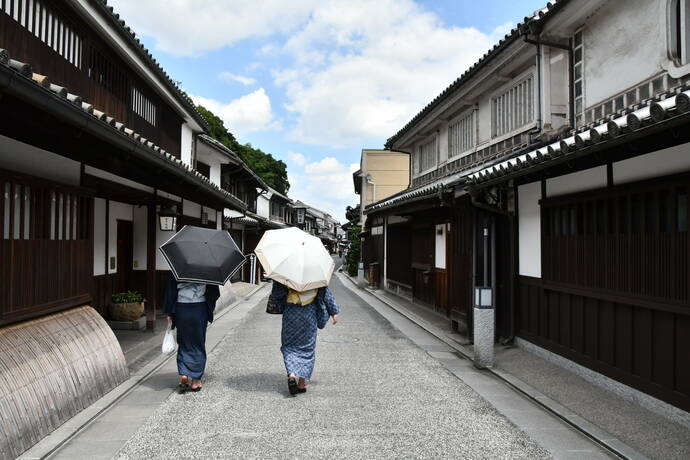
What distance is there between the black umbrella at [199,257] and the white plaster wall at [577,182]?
5.14m

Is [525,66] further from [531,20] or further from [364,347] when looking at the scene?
[364,347]

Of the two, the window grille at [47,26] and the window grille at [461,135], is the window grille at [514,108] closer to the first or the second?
the window grille at [461,135]

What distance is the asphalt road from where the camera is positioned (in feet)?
15.5

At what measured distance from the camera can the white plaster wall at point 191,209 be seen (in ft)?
47.1

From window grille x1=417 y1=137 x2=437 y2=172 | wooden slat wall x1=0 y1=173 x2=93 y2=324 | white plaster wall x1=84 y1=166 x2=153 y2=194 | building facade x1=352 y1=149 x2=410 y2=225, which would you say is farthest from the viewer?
building facade x1=352 y1=149 x2=410 y2=225

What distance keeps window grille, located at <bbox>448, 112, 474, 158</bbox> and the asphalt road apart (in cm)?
811

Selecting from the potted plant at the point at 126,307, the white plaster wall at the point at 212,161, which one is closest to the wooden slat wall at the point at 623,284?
the potted plant at the point at 126,307

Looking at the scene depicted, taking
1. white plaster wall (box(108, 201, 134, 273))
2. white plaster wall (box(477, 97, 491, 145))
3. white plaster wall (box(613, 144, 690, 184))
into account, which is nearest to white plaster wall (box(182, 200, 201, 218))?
white plaster wall (box(108, 201, 134, 273))

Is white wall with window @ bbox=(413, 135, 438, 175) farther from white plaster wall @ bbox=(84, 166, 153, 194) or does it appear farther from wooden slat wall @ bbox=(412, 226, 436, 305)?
white plaster wall @ bbox=(84, 166, 153, 194)

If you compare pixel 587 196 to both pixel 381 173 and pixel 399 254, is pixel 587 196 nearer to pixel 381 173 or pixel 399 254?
pixel 399 254

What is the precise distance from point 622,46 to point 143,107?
10.7m

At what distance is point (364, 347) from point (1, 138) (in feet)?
23.2

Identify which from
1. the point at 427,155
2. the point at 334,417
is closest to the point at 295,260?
the point at 334,417

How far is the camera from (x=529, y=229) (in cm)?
888
